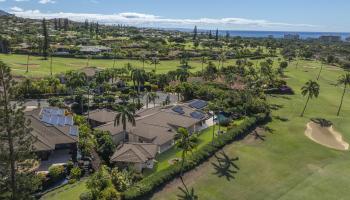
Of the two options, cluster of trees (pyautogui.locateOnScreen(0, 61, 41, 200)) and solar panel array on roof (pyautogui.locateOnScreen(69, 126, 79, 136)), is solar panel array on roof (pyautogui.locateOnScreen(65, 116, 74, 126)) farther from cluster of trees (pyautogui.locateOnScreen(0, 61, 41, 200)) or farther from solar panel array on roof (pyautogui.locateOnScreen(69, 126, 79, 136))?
cluster of trees (pyautogui.locateOnScreen(0, 61, 41, 200))

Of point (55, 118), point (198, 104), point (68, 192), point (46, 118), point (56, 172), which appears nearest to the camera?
point (68, 192)

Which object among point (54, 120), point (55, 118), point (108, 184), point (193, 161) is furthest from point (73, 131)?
point (193, 161)

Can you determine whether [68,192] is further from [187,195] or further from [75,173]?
[187,195]

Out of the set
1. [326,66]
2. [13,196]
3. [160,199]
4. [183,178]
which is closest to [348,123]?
[183,178]

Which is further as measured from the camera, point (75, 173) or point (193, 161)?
point (193, 161)

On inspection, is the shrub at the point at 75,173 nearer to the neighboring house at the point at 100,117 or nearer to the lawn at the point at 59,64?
the neighboring house at the point at 100,117

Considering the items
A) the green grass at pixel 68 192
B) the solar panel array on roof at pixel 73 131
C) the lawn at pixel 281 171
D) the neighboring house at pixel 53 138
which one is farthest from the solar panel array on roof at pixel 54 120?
the lawn at pixel 281 171

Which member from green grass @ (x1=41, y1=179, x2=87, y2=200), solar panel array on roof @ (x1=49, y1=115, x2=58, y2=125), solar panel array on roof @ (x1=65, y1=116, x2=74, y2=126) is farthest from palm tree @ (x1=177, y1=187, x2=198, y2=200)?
solar panel array on roof @ (x1=49, y1=115, x2=58, y2=125)

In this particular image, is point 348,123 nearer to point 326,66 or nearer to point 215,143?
point 215,143
